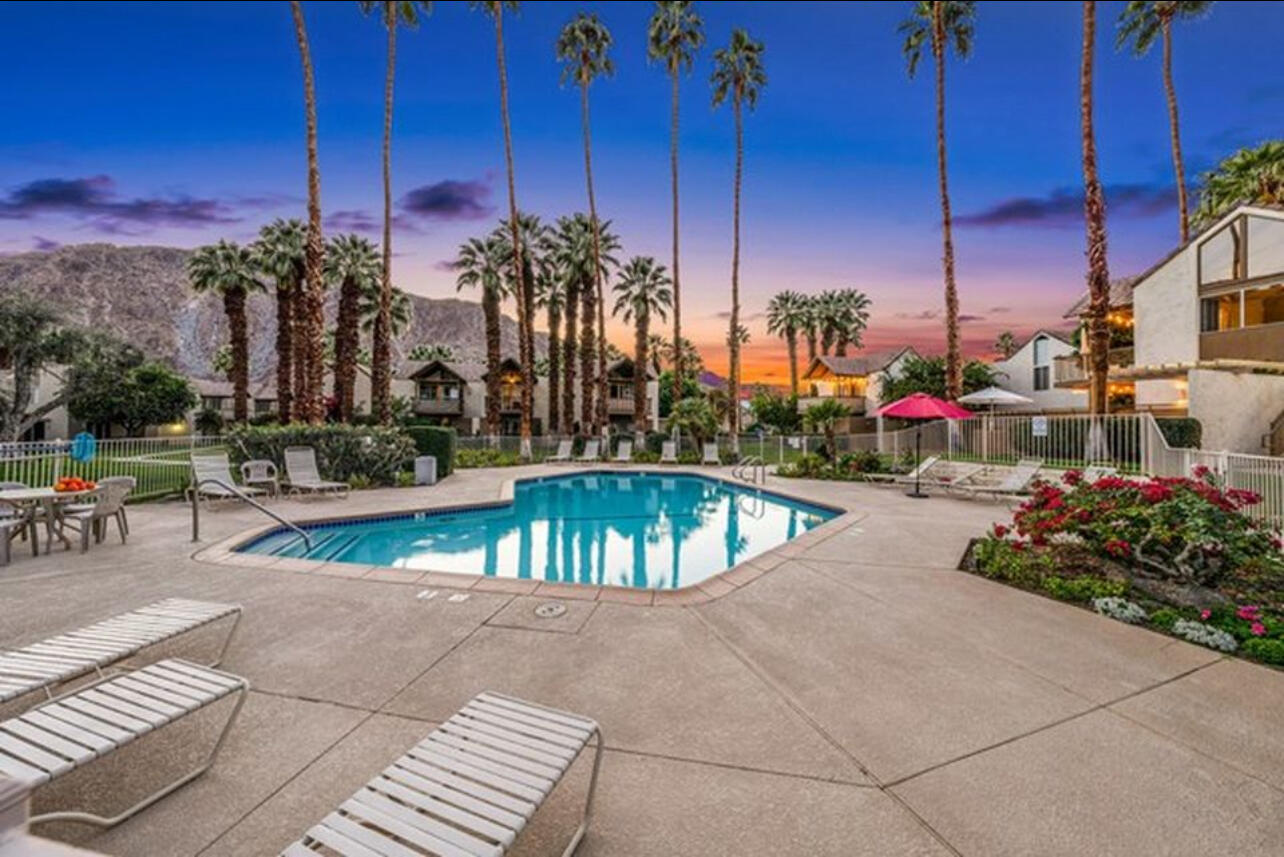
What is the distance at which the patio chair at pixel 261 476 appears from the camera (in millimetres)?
11664

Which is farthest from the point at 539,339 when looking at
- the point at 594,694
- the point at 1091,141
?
the point at 594,694

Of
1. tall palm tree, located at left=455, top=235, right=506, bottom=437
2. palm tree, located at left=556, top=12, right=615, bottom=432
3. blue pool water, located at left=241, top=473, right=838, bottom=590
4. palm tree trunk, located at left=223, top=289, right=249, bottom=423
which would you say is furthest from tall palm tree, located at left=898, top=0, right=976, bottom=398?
palm tree trunk, located at left=223, top=289, right=249, bottom=423

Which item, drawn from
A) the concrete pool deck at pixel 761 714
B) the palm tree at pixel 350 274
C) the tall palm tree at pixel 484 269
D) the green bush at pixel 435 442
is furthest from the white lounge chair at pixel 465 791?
the tall palm tree at pixel 484 269

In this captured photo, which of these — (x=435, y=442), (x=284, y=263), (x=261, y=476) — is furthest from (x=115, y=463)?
(x=284, y=263)

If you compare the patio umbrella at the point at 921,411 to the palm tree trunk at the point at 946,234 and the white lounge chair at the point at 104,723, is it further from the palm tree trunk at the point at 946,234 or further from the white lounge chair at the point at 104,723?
the white lounge chair at the point at 104,723

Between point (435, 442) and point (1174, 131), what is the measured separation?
102 ft

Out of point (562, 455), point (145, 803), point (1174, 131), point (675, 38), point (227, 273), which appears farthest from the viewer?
point (227, 273)

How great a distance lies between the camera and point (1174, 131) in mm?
22844

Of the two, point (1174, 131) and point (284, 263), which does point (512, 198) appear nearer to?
point (284, 263)

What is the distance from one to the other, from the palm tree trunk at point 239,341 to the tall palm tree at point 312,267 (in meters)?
17.7

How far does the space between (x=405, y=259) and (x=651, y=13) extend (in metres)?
26.5

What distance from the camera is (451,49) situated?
922 inches

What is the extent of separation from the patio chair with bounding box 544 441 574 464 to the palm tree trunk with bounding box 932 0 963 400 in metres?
14.5

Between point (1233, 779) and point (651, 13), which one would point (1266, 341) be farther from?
point (651, 13)
